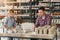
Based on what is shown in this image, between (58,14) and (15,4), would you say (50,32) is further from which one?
(15,4)

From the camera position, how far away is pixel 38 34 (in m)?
3.95

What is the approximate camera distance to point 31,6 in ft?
24.3

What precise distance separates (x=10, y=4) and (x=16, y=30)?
12.9 ft

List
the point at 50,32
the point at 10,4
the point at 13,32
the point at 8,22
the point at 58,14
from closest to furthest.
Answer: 1. the point at 50,32
2. the point at 13,32
3. the point at 8,22
4. the point at 58,14
5. the point at 10,4

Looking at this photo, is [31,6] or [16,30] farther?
[31,6]

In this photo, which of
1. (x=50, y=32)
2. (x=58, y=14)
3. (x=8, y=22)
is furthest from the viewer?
(x=58, y=14)

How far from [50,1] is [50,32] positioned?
3.67 meters

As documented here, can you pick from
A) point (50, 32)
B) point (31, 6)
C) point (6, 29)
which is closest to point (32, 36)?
point (50, 32)

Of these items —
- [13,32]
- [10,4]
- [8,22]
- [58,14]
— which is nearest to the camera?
[13,32]

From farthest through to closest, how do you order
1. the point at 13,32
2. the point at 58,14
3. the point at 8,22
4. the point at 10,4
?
the point at 10,4
the point at 58,14
the point at 8,22
the point at 13,32

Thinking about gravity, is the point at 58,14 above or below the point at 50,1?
below

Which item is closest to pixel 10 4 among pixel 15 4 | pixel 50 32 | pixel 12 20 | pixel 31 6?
pixel 15 4

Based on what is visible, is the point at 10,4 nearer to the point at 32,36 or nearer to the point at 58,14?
the point at 58,14

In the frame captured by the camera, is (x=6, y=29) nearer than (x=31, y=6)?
Yes
